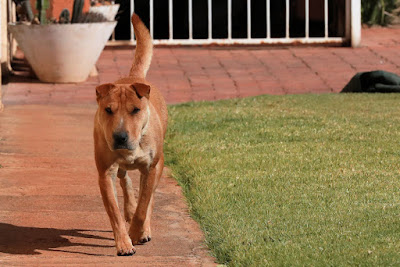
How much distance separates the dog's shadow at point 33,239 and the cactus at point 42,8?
5934 mm

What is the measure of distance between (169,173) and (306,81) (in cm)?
468

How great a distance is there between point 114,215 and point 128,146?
46cm

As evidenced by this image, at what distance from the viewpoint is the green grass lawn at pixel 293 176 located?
4.94m

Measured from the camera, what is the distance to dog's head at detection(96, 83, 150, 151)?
480cm

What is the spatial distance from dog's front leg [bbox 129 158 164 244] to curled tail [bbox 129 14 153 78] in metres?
0.93

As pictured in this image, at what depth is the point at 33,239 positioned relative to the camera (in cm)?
534

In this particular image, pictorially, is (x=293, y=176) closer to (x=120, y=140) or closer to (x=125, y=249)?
(x=125, y=249)

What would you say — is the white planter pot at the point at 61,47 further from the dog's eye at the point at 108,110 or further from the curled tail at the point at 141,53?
the dog's eye at the point at 108,110

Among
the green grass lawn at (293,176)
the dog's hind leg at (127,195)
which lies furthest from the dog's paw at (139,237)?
the dog's hind leg at (127,195)

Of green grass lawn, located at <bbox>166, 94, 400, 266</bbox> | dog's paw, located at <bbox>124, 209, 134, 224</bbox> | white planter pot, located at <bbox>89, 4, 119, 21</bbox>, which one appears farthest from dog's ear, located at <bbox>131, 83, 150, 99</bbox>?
white planter pot, located at <bbox>89, 4, 119, 21</bbox>

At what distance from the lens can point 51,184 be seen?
6.59 metres

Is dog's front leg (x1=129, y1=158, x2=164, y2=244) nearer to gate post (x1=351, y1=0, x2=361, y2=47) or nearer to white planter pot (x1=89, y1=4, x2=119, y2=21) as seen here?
white planter pot (x1=89, y1=4, x2=119, y2=21)

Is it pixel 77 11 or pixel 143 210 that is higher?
pixel 77 11

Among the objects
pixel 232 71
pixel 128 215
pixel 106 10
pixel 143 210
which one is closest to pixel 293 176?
pixel 128 215
